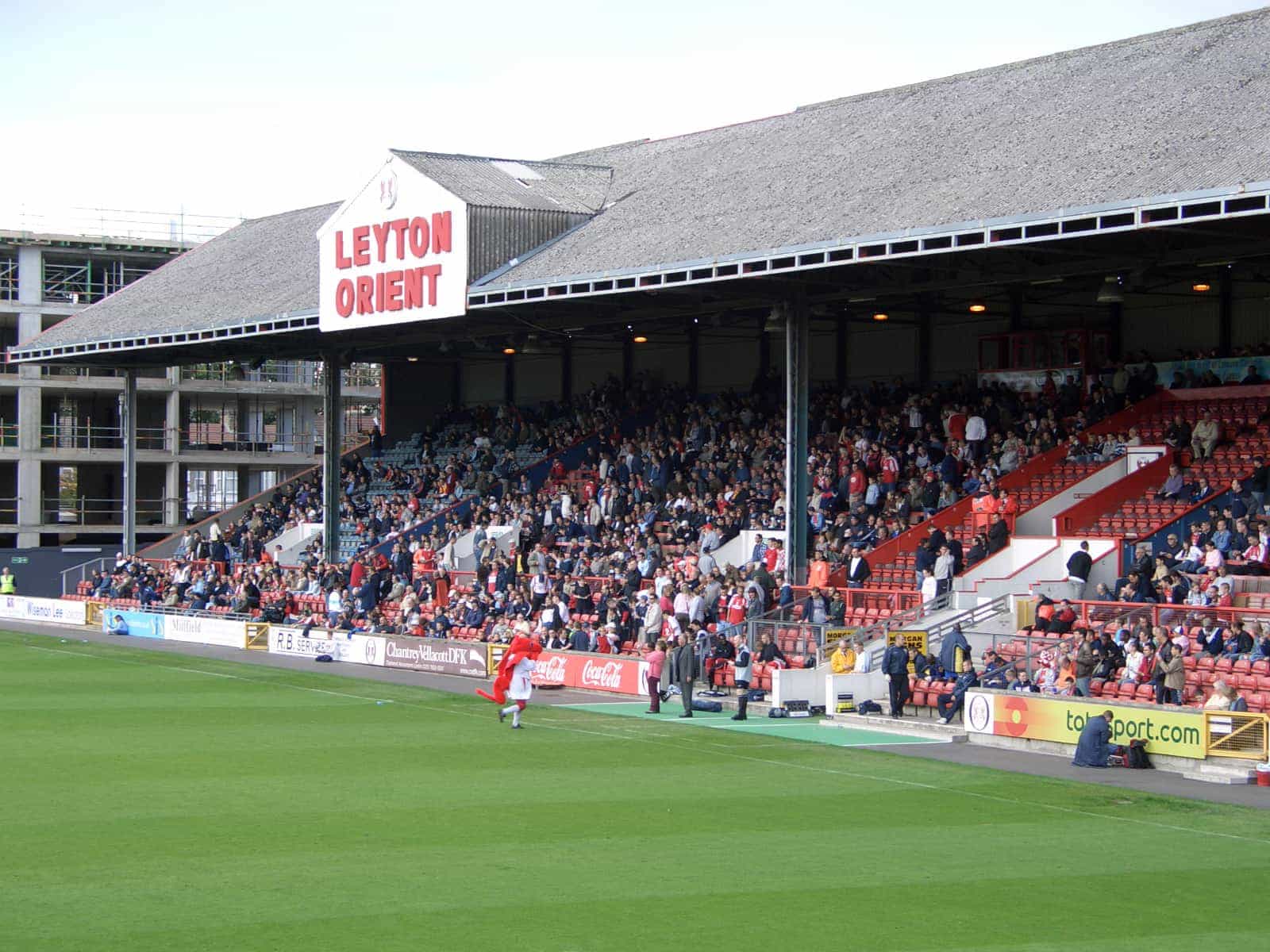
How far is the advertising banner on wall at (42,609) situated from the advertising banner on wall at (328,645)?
1120cm

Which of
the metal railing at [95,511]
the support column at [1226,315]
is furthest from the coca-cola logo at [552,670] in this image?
the metal railing at [95,511]

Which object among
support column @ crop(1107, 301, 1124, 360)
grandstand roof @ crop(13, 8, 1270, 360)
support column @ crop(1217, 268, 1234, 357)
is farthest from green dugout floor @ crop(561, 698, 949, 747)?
support column @ crop(1107, 301, 1124, 360)

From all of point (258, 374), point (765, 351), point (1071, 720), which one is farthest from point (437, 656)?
point (258, 374)

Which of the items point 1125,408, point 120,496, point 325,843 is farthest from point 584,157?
point 325,843

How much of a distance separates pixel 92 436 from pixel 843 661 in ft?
157

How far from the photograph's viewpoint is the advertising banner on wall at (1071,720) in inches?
819

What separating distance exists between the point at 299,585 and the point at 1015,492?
20330 mm

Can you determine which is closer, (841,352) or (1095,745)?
(1095,745)

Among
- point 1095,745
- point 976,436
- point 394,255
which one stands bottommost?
point 1095,745

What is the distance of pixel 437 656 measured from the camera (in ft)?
114

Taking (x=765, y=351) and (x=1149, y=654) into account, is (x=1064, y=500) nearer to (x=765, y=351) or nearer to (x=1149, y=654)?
(x=1149, y=654)

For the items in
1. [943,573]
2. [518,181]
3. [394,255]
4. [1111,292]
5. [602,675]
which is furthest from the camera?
[518,181]

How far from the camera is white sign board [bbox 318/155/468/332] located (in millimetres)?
39000

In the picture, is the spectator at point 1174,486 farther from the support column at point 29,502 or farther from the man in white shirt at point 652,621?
the support column at point 29,502
